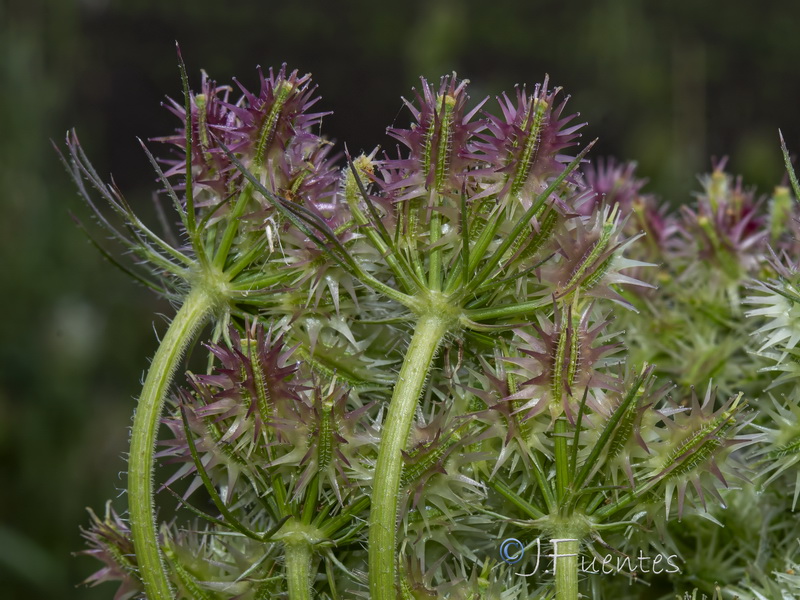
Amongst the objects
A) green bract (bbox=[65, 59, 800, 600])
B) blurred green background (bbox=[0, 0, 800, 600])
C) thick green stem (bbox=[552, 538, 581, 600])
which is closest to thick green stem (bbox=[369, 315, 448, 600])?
green bract (bbox=[65, 59, 800, 600])

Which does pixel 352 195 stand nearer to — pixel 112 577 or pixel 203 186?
pixel 203 186

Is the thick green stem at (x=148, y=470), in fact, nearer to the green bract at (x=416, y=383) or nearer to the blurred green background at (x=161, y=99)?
the green bract at (x=416, y=383)

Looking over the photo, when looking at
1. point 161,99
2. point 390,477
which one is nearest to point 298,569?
point 390,477

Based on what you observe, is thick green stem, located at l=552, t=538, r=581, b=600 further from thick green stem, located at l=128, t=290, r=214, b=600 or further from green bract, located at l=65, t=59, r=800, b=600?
thick green stem, located at l=128, t=290, r=214, b=600

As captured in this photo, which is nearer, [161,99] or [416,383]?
[416,383]

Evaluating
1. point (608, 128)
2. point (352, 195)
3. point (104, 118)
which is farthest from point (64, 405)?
point (608, 128)

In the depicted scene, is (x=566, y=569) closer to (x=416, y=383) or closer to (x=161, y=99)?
(x=416, y=383)

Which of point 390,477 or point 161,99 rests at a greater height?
point 161,99
